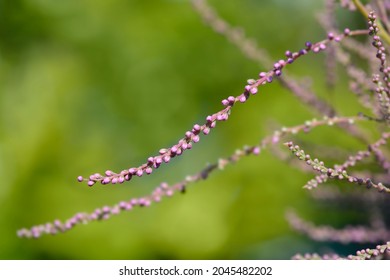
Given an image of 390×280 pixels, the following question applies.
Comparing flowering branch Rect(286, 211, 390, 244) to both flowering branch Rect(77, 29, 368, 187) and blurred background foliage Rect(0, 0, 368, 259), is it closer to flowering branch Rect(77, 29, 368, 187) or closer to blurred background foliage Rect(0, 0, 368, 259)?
flowering branch Rect(77, 29, 368, 187)

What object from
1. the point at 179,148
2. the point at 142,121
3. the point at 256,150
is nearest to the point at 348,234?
the point at 256,150

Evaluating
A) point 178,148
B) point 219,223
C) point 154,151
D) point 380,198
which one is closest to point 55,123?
point 154,151

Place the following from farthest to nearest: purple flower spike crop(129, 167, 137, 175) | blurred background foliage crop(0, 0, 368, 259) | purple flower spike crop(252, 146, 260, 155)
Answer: blurred background foliage crop(0, 0, 368, 259), purple flower spike crop(252, 146, 260, 155), purple flower spike crop(129, 167, 137, 175)

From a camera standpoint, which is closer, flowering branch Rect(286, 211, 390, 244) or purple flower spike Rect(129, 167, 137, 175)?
purple flower spike Rect(129, 167, 137, 175)

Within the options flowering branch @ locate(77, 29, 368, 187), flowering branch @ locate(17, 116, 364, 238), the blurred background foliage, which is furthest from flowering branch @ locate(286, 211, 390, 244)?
the blurred background foliage

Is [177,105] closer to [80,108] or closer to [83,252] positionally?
[80,108]

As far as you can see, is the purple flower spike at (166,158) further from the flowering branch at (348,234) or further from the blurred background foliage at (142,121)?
the blurred background foliage at (142,121)
